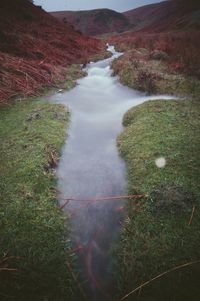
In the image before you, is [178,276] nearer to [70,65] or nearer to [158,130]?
[158,130]

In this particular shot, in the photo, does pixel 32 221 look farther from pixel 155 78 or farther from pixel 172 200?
pixel 155 78

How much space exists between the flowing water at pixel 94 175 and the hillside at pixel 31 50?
1620 millimetres

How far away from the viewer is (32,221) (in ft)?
15.4

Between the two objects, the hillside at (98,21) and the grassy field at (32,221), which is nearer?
the grassy field at (32,221)

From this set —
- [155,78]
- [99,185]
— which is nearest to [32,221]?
[99,185]

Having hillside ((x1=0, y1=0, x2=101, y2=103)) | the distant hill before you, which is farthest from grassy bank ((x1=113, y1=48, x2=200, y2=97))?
the distant hill

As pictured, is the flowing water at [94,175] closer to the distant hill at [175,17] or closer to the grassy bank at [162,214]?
the grassy bank at [162,214]

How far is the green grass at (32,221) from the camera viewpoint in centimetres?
385

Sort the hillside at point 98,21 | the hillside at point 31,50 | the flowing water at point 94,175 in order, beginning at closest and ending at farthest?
the flowing water at point 94,175
the hillside at point 31,50
the hillside at point 98,21

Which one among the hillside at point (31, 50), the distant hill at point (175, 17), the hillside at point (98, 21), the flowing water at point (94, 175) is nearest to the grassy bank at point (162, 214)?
the flowing water at point (94, 175)

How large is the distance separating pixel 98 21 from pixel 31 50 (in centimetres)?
5207

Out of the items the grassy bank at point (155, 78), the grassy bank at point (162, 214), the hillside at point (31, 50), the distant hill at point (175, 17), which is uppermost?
the distant hill at point (175, 17)

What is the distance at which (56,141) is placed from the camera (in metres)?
7.22

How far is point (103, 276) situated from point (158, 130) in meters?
4.40
